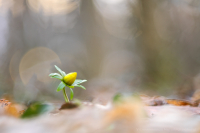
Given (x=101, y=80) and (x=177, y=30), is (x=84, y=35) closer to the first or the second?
(x=101, y=80)

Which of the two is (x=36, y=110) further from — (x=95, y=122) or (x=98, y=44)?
(x=98, y=44)

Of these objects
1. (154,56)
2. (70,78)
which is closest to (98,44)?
(154,56)

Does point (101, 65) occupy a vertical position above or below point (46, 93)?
above

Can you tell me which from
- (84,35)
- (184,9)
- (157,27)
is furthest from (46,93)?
(184,9)

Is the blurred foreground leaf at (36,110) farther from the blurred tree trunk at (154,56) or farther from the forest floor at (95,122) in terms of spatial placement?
the blurred tree trunk at (154,56)

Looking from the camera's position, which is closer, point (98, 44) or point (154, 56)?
point (154, 56)


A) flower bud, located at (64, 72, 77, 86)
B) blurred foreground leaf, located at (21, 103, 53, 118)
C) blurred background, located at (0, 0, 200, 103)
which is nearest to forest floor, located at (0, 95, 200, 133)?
blurred foreground leaf, located at (21, 103, 53, 118)

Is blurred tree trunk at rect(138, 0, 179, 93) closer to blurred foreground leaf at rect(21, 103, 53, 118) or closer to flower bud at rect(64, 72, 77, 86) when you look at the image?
flower bud at rect(64, 72, 77, 86)
